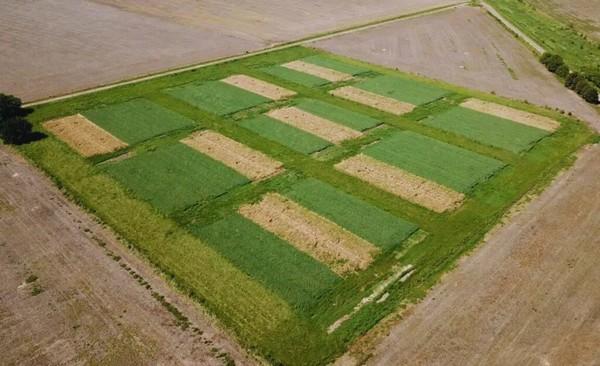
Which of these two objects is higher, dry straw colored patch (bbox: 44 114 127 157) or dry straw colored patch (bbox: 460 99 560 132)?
dry straw colored patch (bbox: 460 99 560 132)

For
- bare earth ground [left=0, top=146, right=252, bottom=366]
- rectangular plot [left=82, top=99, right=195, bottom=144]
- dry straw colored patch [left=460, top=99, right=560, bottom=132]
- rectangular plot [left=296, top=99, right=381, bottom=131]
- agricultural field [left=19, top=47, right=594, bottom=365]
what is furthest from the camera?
dry straw colored patch [left=460, top=99, right=560, bottom=132]

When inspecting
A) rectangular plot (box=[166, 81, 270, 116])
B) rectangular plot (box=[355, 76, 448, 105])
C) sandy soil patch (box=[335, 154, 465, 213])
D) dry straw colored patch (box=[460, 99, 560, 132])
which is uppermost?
dry straw colored patch (box=[460, 99, 560, 132])

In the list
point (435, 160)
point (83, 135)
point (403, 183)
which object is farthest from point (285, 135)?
point (83, 135)

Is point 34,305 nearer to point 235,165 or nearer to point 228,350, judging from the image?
point 228,350

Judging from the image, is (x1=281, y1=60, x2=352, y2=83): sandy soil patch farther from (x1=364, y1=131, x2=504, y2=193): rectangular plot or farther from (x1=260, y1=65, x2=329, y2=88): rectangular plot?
(x1=364, y1=131, x2=504, y2=193): rectangular plot

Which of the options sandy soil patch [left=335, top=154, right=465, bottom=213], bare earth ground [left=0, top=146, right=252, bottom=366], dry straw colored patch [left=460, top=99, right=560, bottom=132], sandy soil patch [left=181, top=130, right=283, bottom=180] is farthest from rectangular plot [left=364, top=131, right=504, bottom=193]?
bare earth ground [left=0, top=146, right=252, bottom=366]

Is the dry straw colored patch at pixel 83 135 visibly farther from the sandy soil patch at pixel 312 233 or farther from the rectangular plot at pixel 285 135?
the sandy soil patch at pixel 312 233

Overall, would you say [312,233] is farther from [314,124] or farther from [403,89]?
[403,89]
